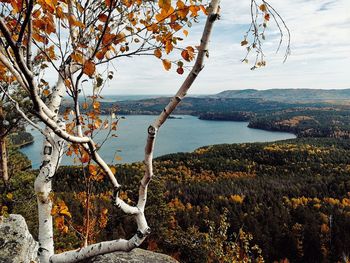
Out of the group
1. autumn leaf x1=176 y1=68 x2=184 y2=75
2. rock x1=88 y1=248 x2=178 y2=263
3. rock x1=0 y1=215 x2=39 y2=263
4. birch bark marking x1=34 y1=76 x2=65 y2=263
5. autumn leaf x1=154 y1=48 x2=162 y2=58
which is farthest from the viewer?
rock x1=88 y1=248 x2=178 y2=263

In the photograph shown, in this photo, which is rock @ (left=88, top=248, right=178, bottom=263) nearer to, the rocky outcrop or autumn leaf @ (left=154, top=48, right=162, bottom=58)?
the rocky outcrop

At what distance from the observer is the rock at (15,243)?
586 cm

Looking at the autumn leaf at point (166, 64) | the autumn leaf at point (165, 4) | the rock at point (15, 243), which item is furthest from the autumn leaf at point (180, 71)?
the rock at point (15, 243)

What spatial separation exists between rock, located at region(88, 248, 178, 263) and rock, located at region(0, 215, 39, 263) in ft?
6.20

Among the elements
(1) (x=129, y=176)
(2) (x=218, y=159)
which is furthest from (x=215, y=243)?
(2) (x=218, y=159)

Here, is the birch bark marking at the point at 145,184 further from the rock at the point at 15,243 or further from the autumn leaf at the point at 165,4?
the rock at the point at 15,243

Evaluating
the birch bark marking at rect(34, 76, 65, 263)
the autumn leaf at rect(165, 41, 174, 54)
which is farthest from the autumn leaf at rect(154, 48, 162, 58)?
the birch bark marking at rect(34, 76, 65, 263)

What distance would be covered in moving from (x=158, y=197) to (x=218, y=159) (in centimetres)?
8403

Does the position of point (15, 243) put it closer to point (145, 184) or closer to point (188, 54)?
point (145, 184)

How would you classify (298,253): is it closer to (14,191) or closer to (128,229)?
(128,229)

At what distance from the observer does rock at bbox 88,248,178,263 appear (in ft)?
25.5

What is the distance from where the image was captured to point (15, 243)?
6070 millimetres

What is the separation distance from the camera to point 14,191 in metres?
14.9

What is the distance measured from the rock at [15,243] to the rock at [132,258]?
6.20 feet
